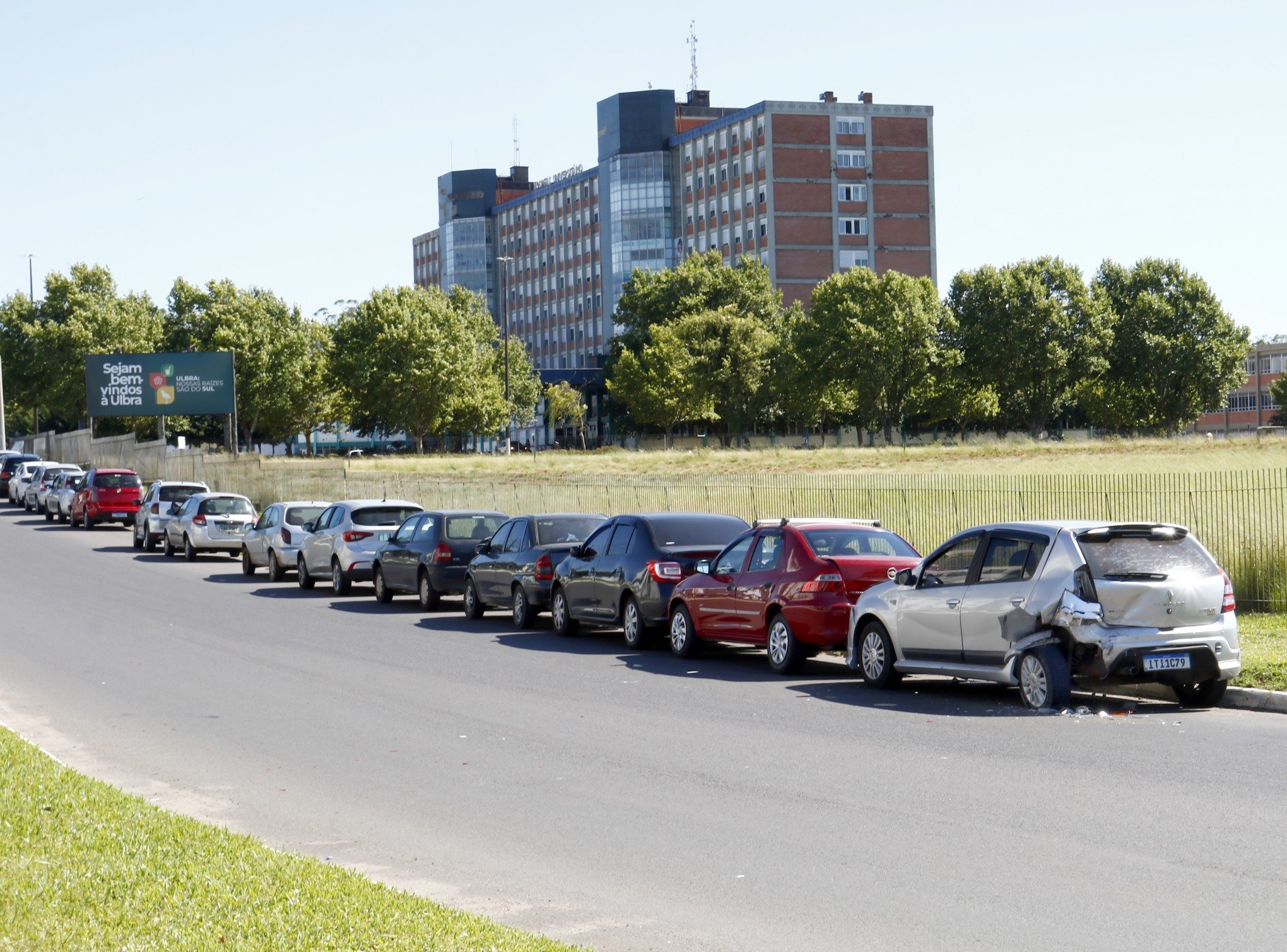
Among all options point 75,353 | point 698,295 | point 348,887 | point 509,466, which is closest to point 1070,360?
point 698,295

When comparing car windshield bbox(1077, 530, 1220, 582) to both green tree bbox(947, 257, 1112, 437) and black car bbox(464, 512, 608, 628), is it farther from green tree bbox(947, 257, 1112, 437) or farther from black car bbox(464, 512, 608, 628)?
green tree bbox(947, 257, 1112, 437)

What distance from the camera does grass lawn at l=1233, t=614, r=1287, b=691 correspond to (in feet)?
44.2

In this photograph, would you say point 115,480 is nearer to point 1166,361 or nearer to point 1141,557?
point 1141,557

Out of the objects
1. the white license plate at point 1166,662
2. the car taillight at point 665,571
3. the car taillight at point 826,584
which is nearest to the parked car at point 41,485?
the car taillight at point 665,571

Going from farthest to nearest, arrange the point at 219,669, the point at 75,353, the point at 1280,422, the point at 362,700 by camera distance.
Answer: the point at 1280,422, the point at 75,353, the point at 219,669, the point at 362,700

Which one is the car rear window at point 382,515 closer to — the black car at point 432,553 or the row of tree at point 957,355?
the black car at point 432,553

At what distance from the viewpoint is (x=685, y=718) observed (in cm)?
1298

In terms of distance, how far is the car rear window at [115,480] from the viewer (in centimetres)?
5097

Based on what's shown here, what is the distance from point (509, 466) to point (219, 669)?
61744 mm

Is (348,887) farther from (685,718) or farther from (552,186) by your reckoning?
(552,186)

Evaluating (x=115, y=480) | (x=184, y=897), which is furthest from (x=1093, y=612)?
(x=115, y=480)

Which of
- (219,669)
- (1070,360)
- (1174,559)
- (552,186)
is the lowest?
(219,669)

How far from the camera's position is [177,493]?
140ft

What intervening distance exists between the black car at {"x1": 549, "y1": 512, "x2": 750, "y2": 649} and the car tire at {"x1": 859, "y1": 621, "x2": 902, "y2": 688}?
4.03 meters
